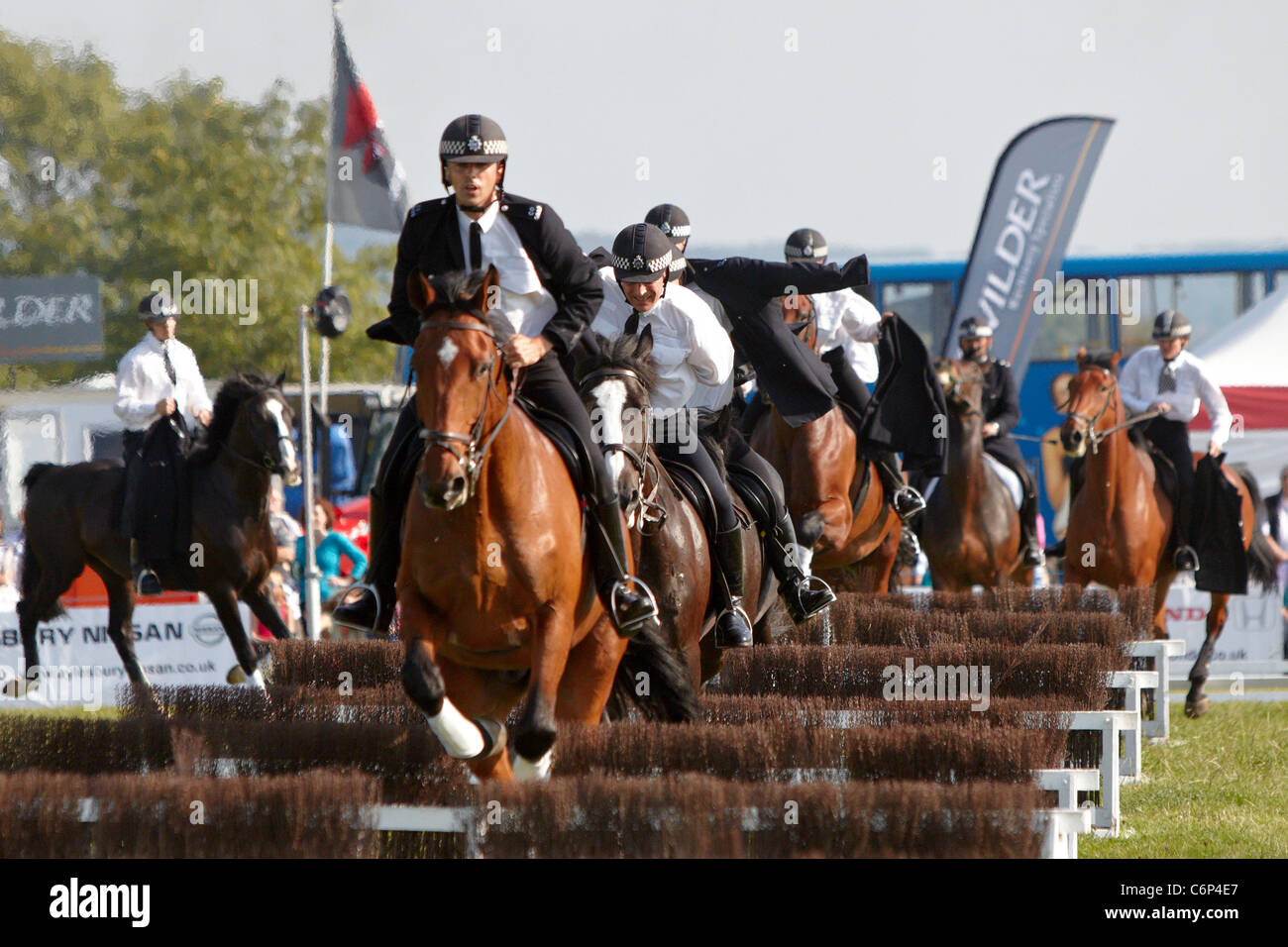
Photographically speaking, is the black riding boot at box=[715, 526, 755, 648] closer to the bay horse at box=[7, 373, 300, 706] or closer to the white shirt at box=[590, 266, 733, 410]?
the white shirt at box=[590, 266, 733, 410]

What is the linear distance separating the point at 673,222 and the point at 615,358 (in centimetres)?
209

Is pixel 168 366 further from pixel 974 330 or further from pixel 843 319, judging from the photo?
pixel 974 330

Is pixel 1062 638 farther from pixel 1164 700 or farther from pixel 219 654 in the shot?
pixel 219 654

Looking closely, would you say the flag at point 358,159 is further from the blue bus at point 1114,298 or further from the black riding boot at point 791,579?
the black riding boot at point 791,579

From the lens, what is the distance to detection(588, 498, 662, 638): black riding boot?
608 centimetres

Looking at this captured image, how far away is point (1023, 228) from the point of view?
2164 cm

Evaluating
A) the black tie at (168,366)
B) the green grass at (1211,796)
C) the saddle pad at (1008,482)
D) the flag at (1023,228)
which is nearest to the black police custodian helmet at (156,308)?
the black tie at (168,366)

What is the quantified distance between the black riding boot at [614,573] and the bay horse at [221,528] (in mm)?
6976

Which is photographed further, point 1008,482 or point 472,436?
point 1008,482

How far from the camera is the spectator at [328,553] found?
54.5 ft

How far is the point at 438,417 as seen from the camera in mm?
5203

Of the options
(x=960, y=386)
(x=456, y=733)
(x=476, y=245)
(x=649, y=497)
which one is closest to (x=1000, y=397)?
(x=960, y=386)

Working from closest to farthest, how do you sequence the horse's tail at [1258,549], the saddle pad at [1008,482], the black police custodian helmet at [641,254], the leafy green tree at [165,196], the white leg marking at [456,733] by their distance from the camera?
the white leg marking at [456,733], the black police custodian helmet at [641,254], the saddle pad at [1008,482], the horse's tail at [1258,549], the leafy green tree at [165,196]
